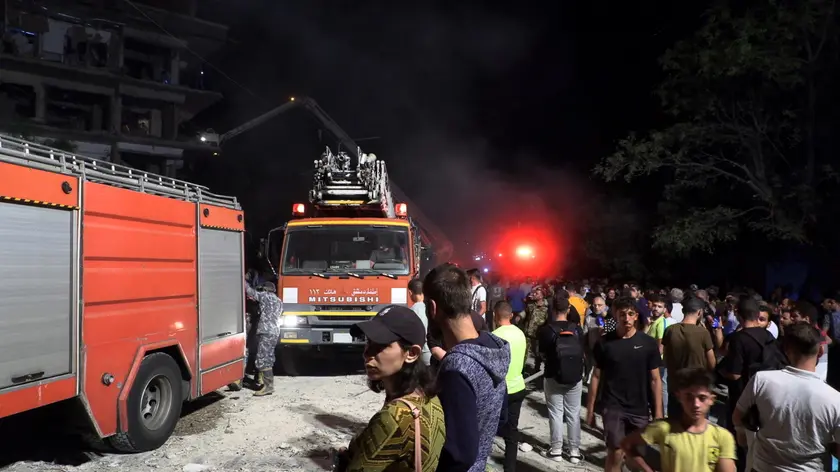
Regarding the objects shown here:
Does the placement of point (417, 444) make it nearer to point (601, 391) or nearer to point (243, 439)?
point (601, 391)

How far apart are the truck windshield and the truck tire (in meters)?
3.57

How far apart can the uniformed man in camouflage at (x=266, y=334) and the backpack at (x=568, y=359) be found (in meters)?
4.28

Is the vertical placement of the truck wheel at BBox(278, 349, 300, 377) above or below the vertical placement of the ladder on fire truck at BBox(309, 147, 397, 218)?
below

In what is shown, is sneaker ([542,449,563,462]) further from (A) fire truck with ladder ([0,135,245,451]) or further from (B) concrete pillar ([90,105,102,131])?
(B) concrete pillar ([90,105,102,131])

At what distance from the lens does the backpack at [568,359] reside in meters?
5.46

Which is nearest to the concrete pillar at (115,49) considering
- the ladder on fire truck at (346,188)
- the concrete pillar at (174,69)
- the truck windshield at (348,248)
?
the concrete pillar at (174,69)

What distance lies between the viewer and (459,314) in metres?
2.41

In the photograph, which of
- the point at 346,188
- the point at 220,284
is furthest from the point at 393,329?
the point at 346,188

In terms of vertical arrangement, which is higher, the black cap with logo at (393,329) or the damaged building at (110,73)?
the damaged building at (110,73)

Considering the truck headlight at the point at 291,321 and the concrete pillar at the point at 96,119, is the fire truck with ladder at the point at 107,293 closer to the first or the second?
the truck headlight at the point at 291,321

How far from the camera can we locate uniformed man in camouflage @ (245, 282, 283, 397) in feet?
26.6

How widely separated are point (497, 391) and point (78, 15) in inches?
1198

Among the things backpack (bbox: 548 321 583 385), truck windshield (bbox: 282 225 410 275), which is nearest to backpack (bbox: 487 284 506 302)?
truck windshield (bbox: 282 225 410 275)

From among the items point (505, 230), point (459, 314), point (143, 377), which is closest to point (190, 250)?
point (143, 377)
